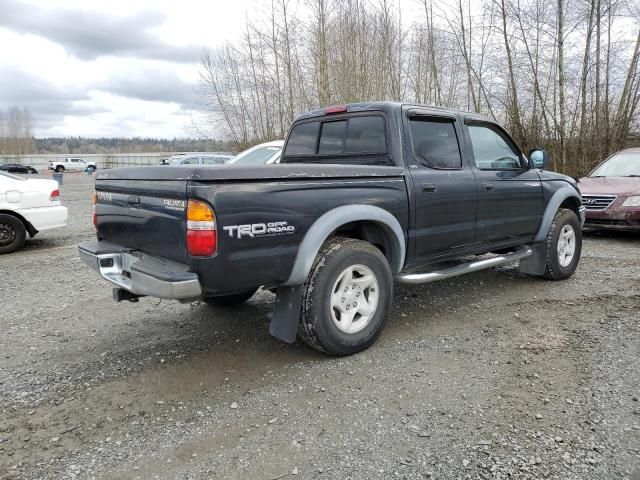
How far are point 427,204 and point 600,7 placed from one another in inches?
507

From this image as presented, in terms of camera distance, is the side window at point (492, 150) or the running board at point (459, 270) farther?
the side window at point (492, 150)

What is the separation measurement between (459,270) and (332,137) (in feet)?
5.57

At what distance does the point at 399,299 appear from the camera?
5.16 m

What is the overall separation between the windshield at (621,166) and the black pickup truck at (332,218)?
508 centimetres

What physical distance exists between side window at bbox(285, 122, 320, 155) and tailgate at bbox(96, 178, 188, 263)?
188 centimetres

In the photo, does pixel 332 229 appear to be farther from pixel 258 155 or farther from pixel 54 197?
pixel 258 155

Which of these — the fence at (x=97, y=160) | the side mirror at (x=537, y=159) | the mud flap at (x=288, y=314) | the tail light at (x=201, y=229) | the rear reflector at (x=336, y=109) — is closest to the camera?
the tail light at (x=201, y=229)

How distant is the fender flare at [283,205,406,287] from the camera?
3318 millimetres

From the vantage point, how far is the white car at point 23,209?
7789 millimetres

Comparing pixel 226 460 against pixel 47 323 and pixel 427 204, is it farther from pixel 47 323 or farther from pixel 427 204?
pixel 47 323

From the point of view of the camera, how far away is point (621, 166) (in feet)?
31.0

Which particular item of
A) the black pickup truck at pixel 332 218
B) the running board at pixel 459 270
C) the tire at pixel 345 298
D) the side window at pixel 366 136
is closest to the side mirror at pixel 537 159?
the black pickup truck at pixel 332 218

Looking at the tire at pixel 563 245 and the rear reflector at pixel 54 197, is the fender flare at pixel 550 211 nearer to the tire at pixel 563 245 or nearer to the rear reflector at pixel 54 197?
the tire at pixel 563 245

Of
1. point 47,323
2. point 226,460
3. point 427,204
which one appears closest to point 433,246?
point 427,204
